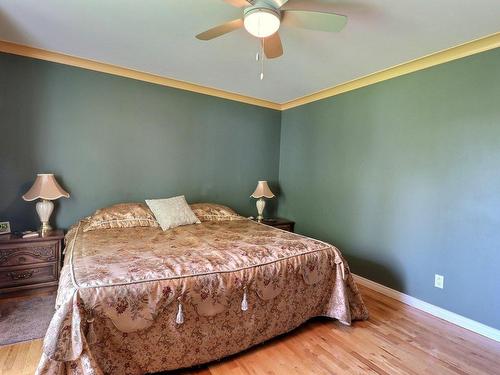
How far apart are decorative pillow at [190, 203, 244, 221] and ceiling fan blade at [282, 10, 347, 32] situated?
2.25m

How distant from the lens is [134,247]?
2.13 meters

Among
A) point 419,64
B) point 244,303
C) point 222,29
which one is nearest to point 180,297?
point 244,303

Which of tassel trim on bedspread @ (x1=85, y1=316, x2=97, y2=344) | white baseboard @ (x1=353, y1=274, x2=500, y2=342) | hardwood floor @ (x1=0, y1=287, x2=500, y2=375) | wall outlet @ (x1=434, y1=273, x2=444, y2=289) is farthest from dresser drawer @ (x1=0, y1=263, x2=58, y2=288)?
wall outlet @ (x1=434, y1=273, x2=444, y2=289)

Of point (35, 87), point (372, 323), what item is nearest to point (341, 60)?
point (372, 323)

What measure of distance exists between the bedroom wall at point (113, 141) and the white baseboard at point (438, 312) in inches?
80.2

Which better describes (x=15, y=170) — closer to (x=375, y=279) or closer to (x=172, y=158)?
(x=172, y=158)

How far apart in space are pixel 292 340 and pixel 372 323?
2.55 feet

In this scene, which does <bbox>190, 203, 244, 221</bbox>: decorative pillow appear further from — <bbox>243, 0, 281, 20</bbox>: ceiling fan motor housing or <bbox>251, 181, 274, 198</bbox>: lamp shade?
<bbox>243, 0, 281, 20</bbox>: ceiling fan motor housing

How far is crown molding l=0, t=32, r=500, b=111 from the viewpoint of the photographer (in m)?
2.38

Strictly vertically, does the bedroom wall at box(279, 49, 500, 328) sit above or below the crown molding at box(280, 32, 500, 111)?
below

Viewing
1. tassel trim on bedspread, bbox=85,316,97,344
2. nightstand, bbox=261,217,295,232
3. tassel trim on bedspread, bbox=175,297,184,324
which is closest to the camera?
tassel trim on bedspread, bbox=85,316,97,344

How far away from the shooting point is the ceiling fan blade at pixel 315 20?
1.66 m

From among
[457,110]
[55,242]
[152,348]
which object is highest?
[457,110]

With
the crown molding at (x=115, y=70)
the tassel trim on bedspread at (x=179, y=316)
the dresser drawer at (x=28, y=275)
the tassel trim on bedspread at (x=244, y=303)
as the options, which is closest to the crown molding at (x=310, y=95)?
the crown molding at (x=115, y=70)
